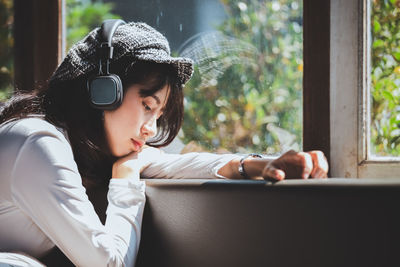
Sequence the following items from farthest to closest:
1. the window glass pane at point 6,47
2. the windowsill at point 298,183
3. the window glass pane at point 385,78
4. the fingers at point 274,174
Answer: the window glass pane at point 6,47 < the window glass pane at point 385,78 < the fingers at point 274,174 < the windowsill at point 298,183

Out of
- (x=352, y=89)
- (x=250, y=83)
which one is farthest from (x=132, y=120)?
(x=352, y=89)

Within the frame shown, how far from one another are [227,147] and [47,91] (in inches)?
26.5

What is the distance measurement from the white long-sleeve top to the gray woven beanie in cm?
16

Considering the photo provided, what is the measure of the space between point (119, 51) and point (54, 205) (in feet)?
1.40

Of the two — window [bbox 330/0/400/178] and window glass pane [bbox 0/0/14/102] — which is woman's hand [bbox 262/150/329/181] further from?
window glass pane [bbox 0/0/14/102]

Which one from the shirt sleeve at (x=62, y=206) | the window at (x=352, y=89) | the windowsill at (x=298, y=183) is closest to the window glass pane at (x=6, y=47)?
the shirt sleeve at (x=62, y=206)

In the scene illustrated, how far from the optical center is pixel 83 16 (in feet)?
6.34

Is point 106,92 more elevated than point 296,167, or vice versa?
point 106,92

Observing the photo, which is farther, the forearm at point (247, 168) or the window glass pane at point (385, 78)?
the window glass pane at point (385, 78)

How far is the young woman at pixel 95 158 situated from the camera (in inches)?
39.4

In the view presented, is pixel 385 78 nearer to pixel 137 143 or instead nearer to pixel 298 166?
pixel 298 166

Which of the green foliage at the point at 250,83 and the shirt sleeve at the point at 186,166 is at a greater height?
the green foliage at the point at 250,83

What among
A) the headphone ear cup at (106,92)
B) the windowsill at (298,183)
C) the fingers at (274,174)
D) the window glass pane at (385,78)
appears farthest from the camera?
the window glass pane at (385,78)

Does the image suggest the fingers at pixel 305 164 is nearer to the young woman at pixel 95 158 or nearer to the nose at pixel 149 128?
the young woman at pixel 95 158
